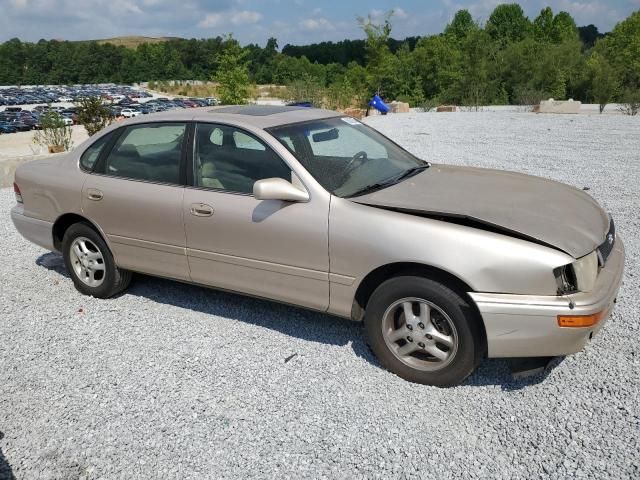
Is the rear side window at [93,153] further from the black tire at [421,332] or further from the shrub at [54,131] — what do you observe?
the shrub at [54,131]

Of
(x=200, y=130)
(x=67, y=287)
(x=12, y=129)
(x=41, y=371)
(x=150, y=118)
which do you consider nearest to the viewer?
(x=41, y=371)

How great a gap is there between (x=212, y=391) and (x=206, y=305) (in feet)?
4.48

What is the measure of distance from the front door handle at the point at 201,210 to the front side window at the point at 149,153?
0.98ft

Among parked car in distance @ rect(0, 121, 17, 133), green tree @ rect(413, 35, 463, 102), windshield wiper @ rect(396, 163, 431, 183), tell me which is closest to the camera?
windshield wiper @ rect(396, 163, 431, 183)

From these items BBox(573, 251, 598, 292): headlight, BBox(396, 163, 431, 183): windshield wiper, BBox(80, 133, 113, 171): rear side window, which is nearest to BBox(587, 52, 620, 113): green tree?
BBox(396, 163, 431, 183): windshield wiper

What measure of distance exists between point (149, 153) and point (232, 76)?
55.7 ft

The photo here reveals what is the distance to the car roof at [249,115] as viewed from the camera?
400cm

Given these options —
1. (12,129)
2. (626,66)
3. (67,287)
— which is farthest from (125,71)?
(67,287)

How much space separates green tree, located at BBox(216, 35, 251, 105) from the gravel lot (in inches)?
651

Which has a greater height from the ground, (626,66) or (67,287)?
(626,66)

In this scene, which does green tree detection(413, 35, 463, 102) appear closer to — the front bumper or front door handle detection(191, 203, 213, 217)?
front door handle detection(191, 203, 213, 217)

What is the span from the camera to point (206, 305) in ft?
15.1

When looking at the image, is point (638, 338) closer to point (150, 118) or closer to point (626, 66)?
point (150, 118)

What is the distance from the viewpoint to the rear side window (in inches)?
181
